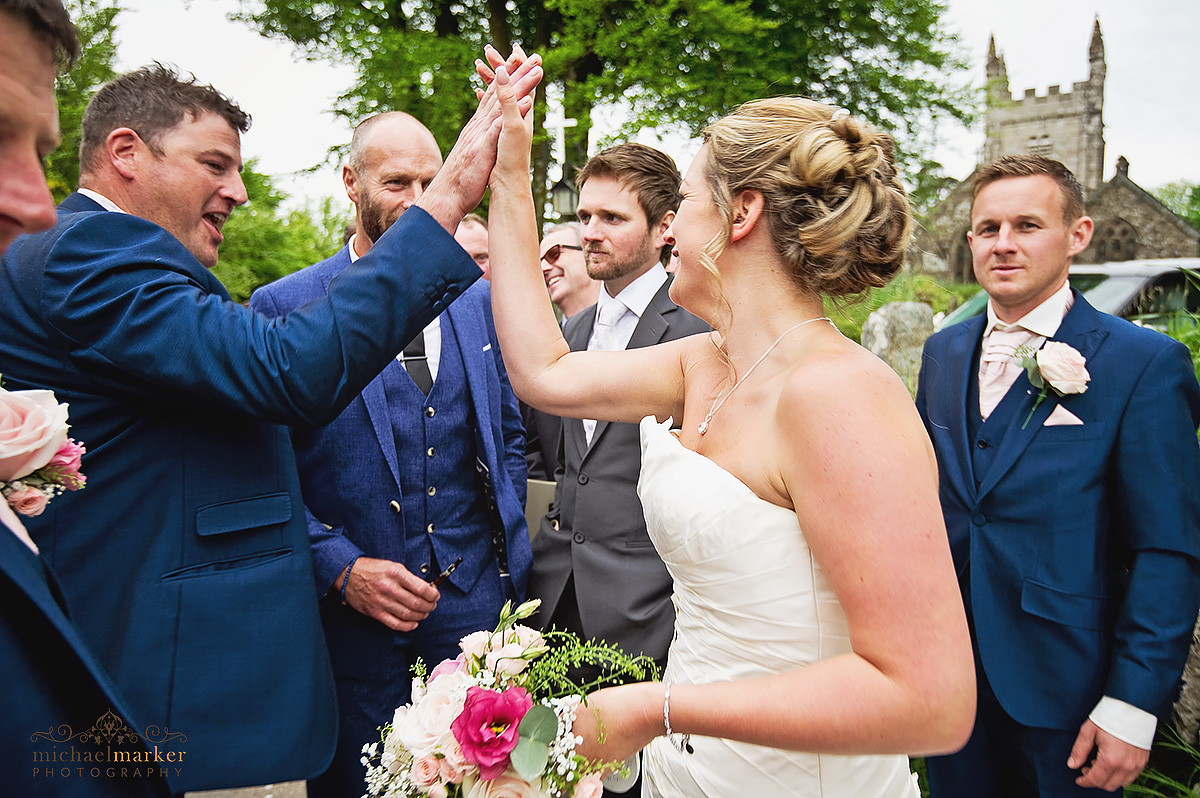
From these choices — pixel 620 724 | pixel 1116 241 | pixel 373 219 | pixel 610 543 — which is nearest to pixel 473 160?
pixel 373 219

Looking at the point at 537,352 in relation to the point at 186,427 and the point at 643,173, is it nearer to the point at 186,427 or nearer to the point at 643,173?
the point at 186,427

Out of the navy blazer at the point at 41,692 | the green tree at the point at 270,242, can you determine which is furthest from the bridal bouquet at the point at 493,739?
the green tree at the point at 270,242

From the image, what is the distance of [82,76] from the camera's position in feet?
43.1

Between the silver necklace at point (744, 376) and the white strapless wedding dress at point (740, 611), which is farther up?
the silver necklace at point (744, 376)

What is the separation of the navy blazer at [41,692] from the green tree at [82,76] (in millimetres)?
14571

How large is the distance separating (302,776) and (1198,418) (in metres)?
3.09

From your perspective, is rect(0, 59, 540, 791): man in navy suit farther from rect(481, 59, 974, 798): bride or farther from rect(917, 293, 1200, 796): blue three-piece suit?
rect(917, 293, 1200, 796): blue three-piece suit

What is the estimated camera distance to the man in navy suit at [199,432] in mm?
1901

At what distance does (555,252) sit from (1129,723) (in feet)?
14.7

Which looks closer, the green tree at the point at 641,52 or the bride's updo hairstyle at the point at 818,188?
the bride's updo hairstyle at the point at 818,188

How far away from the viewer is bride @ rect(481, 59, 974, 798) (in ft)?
4.59

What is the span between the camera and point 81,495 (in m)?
1.96

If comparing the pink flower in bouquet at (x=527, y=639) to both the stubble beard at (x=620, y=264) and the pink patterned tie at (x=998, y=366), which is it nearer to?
the pink patterned tie at (x=998, y=366)

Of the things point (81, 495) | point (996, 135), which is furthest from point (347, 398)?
point (996, 135)
